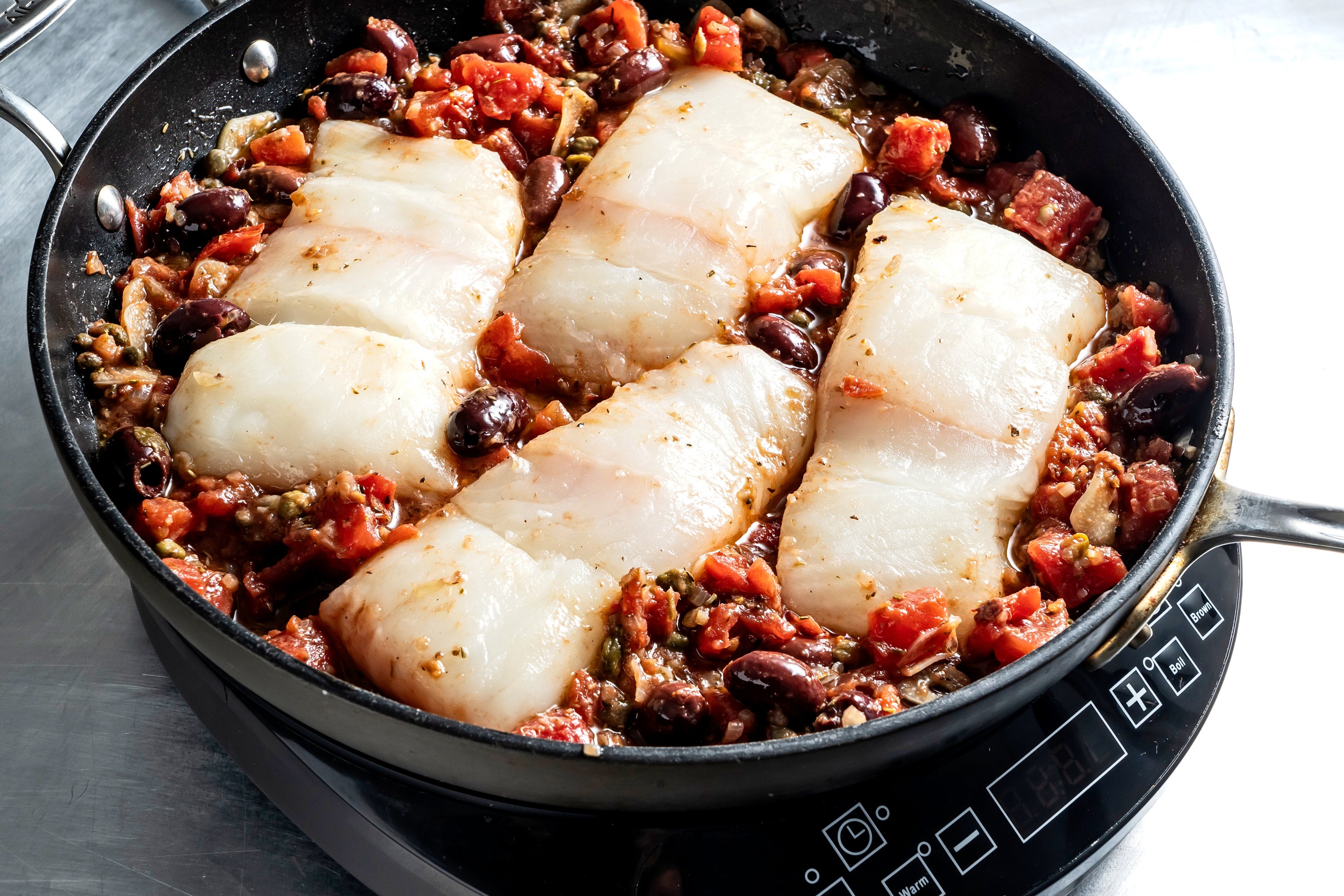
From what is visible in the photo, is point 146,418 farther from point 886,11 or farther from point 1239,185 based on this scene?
point 1239,185

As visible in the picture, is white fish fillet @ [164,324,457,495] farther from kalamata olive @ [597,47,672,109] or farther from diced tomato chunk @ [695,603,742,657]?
kalamata olive @ [597,47,672,109]

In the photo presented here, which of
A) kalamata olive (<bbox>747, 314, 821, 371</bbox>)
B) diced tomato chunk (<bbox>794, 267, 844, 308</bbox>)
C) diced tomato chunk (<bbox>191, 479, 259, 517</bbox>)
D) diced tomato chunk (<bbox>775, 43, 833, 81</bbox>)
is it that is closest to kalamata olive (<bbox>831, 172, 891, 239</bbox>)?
diced tomato chunk (<bbox>794, 267, 844, 308</bbox>)

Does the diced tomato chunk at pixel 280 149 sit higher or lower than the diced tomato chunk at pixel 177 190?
higher

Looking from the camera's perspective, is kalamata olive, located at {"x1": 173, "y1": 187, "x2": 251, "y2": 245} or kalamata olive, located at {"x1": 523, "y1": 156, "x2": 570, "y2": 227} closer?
kalamata olive, located at {"x1": 173, "y1": 187, "x2": 251, "y2": 245}

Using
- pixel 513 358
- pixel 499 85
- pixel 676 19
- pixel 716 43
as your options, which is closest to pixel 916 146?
pixel 716 43

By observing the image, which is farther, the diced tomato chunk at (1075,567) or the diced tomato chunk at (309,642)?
the diced tomato chunk at (1075,567)

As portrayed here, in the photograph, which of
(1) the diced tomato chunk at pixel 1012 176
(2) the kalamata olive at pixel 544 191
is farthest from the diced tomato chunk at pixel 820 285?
(2) the kalamata olive at pixel 544 191

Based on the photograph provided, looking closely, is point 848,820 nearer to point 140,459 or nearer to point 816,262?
point 816,262

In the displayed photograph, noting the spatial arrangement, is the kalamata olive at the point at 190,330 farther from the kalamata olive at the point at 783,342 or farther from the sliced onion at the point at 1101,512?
the sliced onion at the point at 1101,512
